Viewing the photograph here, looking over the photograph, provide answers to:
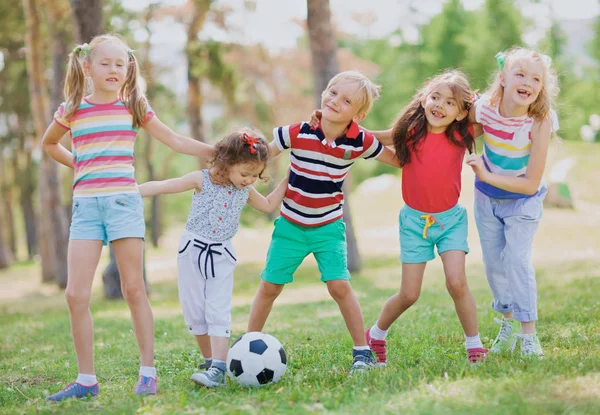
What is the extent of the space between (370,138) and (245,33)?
1696 cm

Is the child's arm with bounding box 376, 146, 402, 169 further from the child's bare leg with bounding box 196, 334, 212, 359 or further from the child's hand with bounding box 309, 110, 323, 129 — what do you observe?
the child's bare leg with bounding box 196, 334, 212, 359

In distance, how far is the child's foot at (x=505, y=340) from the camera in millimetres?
4626

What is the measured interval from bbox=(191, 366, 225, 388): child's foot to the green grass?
0.08m

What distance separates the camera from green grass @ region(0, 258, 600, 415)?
3451mm

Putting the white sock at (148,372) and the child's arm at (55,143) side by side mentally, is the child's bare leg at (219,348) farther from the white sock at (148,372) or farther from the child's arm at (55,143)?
the child's arm at (55,143)

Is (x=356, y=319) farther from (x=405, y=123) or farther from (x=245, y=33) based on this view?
(x=245, y=33)

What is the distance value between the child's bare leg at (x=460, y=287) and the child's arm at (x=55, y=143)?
2.54 meters

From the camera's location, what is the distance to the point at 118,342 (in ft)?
21.2

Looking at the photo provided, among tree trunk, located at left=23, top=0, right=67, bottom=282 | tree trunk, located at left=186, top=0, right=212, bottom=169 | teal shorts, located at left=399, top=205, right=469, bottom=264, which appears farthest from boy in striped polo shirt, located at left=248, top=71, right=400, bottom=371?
tree trunk, located at left=186, top=0, right=212, bottom=169

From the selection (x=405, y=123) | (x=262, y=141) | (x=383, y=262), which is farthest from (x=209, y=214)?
(x=383, y=262)

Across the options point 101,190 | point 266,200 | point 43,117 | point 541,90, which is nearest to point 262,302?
point 266,200

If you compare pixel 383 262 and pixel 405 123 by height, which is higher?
pixel 405 123

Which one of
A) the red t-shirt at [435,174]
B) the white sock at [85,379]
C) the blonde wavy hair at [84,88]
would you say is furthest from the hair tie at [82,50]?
the red t-shirt at [435,174]

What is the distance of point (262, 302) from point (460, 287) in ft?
4.36
